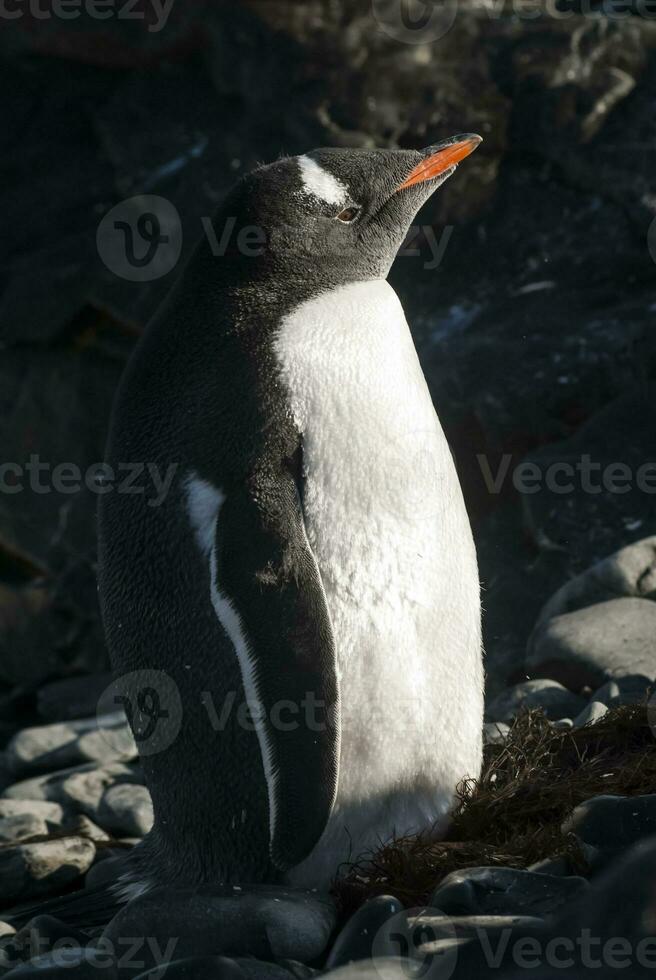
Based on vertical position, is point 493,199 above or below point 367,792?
above

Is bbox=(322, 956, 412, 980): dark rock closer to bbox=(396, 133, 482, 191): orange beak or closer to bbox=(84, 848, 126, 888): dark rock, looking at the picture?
bbox=(84, 848, 126, 888): dark rock

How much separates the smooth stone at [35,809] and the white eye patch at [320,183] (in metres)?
2.47

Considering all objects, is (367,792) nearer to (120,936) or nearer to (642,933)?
(120,936)

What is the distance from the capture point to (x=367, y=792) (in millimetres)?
2859

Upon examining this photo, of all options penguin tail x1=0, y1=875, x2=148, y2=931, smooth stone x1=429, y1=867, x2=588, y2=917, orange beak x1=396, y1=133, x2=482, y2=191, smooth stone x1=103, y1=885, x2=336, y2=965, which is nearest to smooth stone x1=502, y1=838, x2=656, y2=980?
smooth stone x1=429, y1=867, x2=588, y2=917

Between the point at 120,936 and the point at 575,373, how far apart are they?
4.32m

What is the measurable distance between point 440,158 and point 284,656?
1419 mm

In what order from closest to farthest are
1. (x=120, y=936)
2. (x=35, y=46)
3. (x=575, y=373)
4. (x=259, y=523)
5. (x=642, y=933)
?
(x=642, y=933) < (x=120, y=936) < (x=259, y=523) < (x=575, y=373) < (x=35, y=46)

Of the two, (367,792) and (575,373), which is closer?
(367,792)

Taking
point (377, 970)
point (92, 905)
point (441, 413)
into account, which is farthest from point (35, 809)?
point (441, 413)

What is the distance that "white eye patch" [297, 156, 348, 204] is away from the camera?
3035 millimetres

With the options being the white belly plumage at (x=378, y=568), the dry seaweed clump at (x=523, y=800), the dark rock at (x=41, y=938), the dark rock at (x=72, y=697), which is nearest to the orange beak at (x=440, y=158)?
the white belly plumage at (x=378, y=568)

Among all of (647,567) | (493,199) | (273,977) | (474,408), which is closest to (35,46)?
(493,199)

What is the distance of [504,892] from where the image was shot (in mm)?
2354
